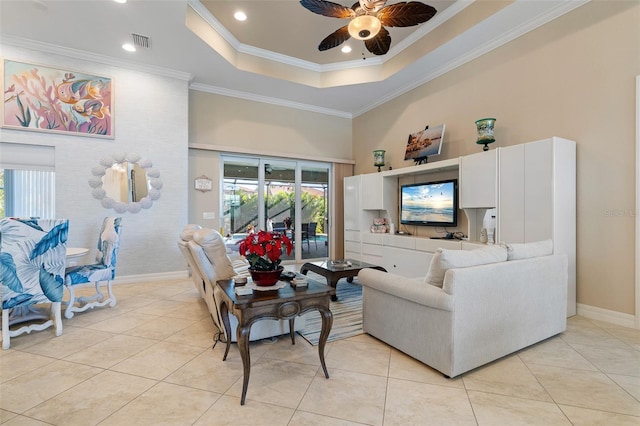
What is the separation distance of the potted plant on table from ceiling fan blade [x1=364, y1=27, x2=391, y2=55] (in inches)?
102

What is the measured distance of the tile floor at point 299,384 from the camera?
5.68ft

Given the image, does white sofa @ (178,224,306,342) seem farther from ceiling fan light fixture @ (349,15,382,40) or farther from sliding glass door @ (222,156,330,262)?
sliding glass door @ (222,156,330,262)

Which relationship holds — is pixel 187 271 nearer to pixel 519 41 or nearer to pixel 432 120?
pixel 432 120

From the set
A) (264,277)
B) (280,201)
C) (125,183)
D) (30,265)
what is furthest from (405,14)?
(125,183)

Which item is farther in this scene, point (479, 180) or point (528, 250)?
point (479, 180)

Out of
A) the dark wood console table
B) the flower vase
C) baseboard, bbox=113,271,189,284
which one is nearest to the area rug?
the dark wood console table

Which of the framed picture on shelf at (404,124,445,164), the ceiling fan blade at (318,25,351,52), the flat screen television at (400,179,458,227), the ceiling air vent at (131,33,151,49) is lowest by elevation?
the flat screen television at (400,179,458,227)

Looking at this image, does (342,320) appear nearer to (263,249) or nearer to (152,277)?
(263,249)

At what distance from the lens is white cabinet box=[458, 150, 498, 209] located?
12.5 feet

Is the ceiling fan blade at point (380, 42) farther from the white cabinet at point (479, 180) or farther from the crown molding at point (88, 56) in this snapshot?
the crown molding at point (88, 56)

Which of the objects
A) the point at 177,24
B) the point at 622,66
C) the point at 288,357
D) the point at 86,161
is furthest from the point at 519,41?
the point at 86,161

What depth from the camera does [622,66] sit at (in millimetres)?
3049

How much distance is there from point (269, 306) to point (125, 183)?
13.5ft

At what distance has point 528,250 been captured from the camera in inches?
105
